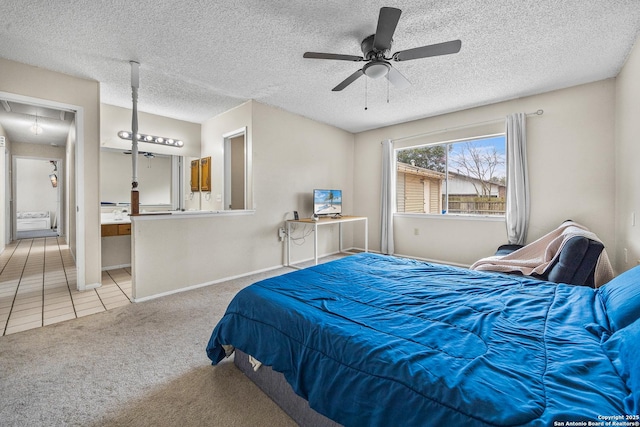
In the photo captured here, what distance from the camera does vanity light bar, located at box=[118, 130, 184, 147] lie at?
13.8 ft

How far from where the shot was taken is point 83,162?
3195 millimetres

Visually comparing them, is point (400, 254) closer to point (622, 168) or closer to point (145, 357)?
point (622, 168)

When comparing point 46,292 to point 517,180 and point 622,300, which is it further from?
point 517,180

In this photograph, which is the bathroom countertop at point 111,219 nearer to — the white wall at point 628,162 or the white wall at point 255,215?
the white wall at point 255,215

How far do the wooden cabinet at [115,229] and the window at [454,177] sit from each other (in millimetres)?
4557

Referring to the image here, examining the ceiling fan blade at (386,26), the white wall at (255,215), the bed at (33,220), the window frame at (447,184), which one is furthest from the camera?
the bed at (33,220)

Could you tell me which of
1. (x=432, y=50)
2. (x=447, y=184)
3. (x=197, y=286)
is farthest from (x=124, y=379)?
(x=447, y=184)

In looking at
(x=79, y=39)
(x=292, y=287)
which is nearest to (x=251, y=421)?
(x=292, y=287)

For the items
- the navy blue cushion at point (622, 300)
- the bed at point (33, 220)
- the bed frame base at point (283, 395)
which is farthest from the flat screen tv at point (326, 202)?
the bed at point (33, 220)

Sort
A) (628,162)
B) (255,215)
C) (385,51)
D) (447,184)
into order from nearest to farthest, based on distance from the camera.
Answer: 1. (385,51)
2. (628,162)
3. (255,215)
4. (447,184)

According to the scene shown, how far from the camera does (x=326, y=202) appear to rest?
186 inches

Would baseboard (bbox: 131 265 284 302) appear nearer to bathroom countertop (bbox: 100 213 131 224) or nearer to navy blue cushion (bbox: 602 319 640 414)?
bathroom countertop (bbox: 100 213 131 224)

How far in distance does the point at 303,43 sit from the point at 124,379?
9.68 feet

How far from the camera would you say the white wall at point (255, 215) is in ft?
10.4
